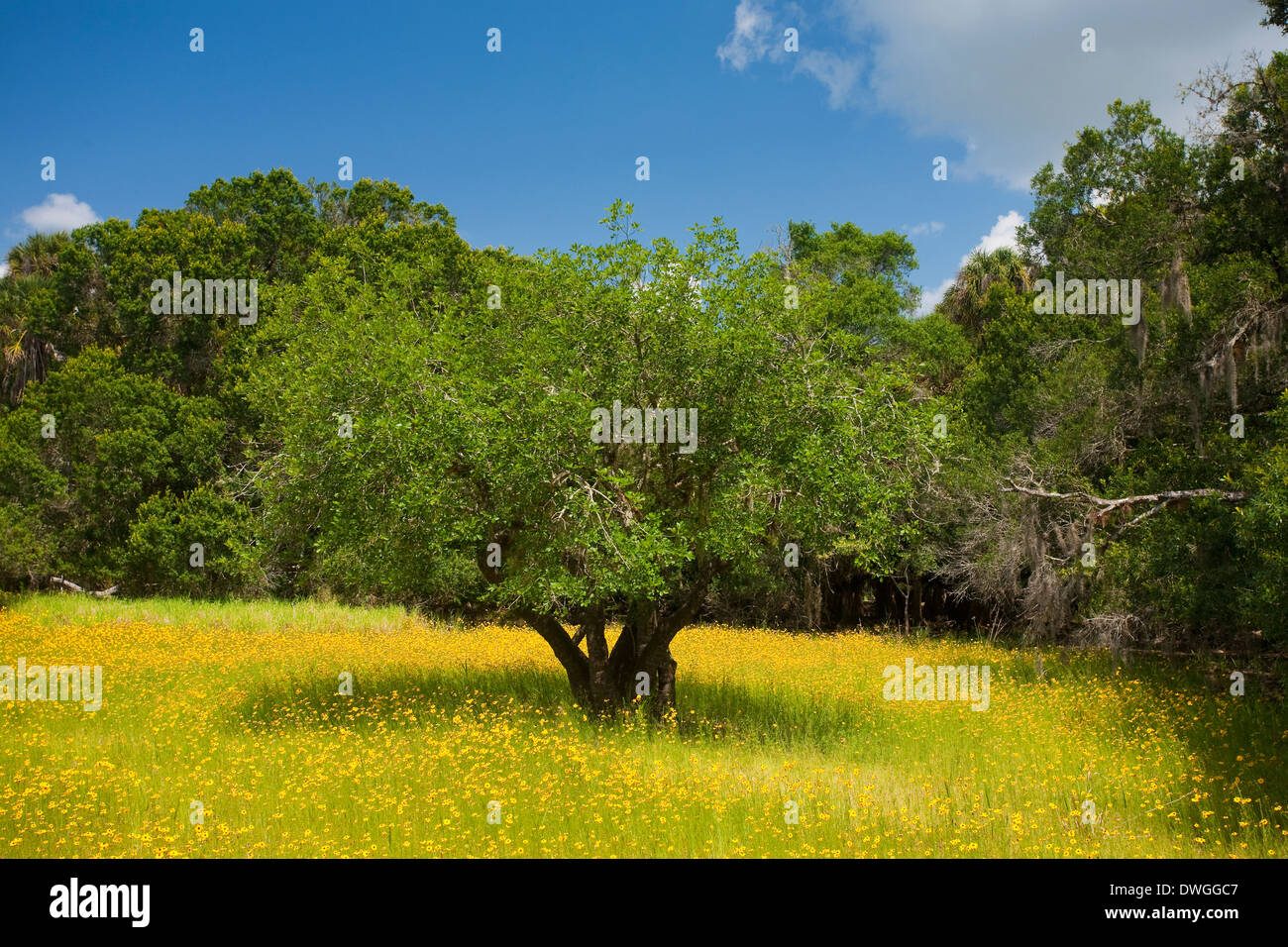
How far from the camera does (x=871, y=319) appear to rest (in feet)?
97.8

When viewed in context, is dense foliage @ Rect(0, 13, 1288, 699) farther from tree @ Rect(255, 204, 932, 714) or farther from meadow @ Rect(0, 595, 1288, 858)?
meadow @ Rect(0, 595, 1288, 858)

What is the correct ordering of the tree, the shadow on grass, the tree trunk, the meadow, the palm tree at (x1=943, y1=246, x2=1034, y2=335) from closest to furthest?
1. the meadow
2. the tree
3. the shadow on grass
4. the tree trunk
5. the palm tree at (x1=943, y1=246, x2=1034, y2=335)

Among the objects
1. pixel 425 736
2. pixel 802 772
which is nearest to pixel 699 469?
pixel 802 772

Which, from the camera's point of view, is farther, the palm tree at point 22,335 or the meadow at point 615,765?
the palm tree at point 22,335

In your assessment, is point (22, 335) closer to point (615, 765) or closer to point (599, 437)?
point (599, 437)

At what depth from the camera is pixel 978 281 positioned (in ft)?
105

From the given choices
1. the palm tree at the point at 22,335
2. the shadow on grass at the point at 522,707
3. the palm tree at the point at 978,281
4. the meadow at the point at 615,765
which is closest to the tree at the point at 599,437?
the shadow on grass at the point at 522,707

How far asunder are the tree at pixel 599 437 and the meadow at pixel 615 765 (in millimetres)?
2092

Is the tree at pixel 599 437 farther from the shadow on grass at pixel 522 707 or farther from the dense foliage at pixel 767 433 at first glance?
the shadow on grass at pixel 522 707

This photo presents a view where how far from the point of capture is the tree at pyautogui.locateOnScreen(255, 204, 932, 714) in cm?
1040

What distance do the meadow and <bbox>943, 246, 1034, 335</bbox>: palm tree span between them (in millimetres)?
17180

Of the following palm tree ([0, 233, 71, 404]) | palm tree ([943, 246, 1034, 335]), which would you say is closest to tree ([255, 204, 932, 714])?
palm tree ([943, 246, 1034, 335])

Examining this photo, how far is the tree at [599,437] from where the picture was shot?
34.1 feet

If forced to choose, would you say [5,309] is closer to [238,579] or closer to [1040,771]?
[238,579]
